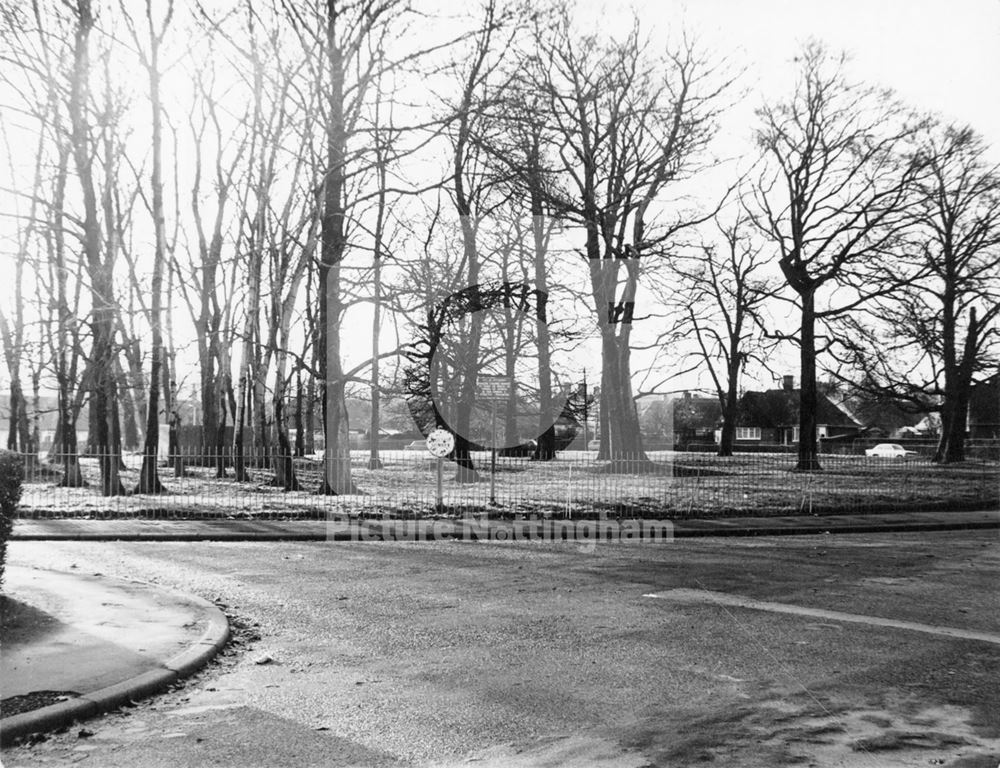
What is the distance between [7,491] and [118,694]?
284 centimetres

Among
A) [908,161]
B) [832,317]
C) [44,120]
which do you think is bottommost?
[832,317]

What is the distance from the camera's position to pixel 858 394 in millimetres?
35281

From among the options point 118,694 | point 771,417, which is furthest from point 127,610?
point 771,417

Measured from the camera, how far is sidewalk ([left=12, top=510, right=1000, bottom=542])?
14352 mm

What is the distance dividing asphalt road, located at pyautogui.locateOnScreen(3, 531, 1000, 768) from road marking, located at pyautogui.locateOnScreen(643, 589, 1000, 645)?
0.45 feet

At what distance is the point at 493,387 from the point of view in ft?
80.2

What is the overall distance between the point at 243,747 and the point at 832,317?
1194 inches

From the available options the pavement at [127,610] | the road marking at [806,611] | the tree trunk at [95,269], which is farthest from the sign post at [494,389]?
the road marking at [806,611]

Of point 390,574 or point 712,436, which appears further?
point 712,436

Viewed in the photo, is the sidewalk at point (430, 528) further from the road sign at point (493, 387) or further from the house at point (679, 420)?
the house at point (679, 420)

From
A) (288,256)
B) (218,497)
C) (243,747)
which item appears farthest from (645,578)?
(288,256)

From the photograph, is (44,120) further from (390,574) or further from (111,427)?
(390,574)

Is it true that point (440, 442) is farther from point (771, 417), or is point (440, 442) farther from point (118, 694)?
point (771, 417)

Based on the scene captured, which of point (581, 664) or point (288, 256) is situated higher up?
point (288, 256)
